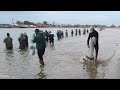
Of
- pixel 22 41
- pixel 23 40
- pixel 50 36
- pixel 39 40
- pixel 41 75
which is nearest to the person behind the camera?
pixel 41 75

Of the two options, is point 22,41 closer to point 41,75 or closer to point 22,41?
point 22,41

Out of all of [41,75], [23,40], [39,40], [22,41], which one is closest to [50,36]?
[22,41]

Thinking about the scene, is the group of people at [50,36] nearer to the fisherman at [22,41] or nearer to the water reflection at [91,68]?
the fisherman at [22,41]

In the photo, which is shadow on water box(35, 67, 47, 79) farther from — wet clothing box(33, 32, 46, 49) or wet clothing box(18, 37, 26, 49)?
wet clothing box(18, 37, 26, 49)

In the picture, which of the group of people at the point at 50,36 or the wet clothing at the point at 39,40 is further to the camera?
the group of people at the point at 50,36

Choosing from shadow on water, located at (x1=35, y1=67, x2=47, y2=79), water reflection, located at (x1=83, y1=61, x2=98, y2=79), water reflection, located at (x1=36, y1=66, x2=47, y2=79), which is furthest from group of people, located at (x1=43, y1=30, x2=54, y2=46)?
water reflection, located at (x1=36, y1=66, x2=47, y2=79)

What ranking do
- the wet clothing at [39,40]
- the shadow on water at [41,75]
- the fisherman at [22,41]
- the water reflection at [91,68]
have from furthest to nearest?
the fisherman at [22,41]
the wet clothing at [39,40]
the water reflection at [91,68]
the shadow on water at [41,75]

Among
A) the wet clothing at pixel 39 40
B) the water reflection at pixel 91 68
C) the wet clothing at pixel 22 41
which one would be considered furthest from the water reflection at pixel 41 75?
the wet clothing at pixel 22 41
